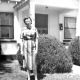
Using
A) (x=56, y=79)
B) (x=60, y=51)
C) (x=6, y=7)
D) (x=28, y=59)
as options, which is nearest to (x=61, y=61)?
(x=60, y=51)

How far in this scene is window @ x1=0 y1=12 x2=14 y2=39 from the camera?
12.2 metres

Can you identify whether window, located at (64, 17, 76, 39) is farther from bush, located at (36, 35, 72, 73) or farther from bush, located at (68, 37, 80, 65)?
bush, located at (36, 35, 72, 73)

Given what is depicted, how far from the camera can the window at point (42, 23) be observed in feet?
42.8

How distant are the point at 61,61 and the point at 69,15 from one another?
6.93m

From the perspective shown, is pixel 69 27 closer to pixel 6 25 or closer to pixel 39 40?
pixel 6 25

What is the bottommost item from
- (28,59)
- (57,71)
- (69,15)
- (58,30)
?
(57,71)

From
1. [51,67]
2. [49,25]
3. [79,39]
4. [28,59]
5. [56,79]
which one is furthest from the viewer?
[49,25]

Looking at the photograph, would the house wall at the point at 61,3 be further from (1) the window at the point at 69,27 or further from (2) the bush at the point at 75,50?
(2) the bush at the point at 75,50

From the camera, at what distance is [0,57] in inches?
467

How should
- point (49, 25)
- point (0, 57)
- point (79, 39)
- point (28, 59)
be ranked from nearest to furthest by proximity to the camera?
1. point (28, 59)
2. point (79, 39)
3. point (0, 57)
4. point (49, 25)

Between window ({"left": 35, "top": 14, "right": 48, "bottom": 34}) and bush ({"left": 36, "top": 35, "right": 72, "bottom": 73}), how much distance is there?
16.8ft

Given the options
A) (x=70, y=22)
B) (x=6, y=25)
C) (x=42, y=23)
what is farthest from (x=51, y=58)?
(x=70, y=22)

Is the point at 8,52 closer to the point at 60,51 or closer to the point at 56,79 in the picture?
the point at 60,51

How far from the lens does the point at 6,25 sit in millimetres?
12312
